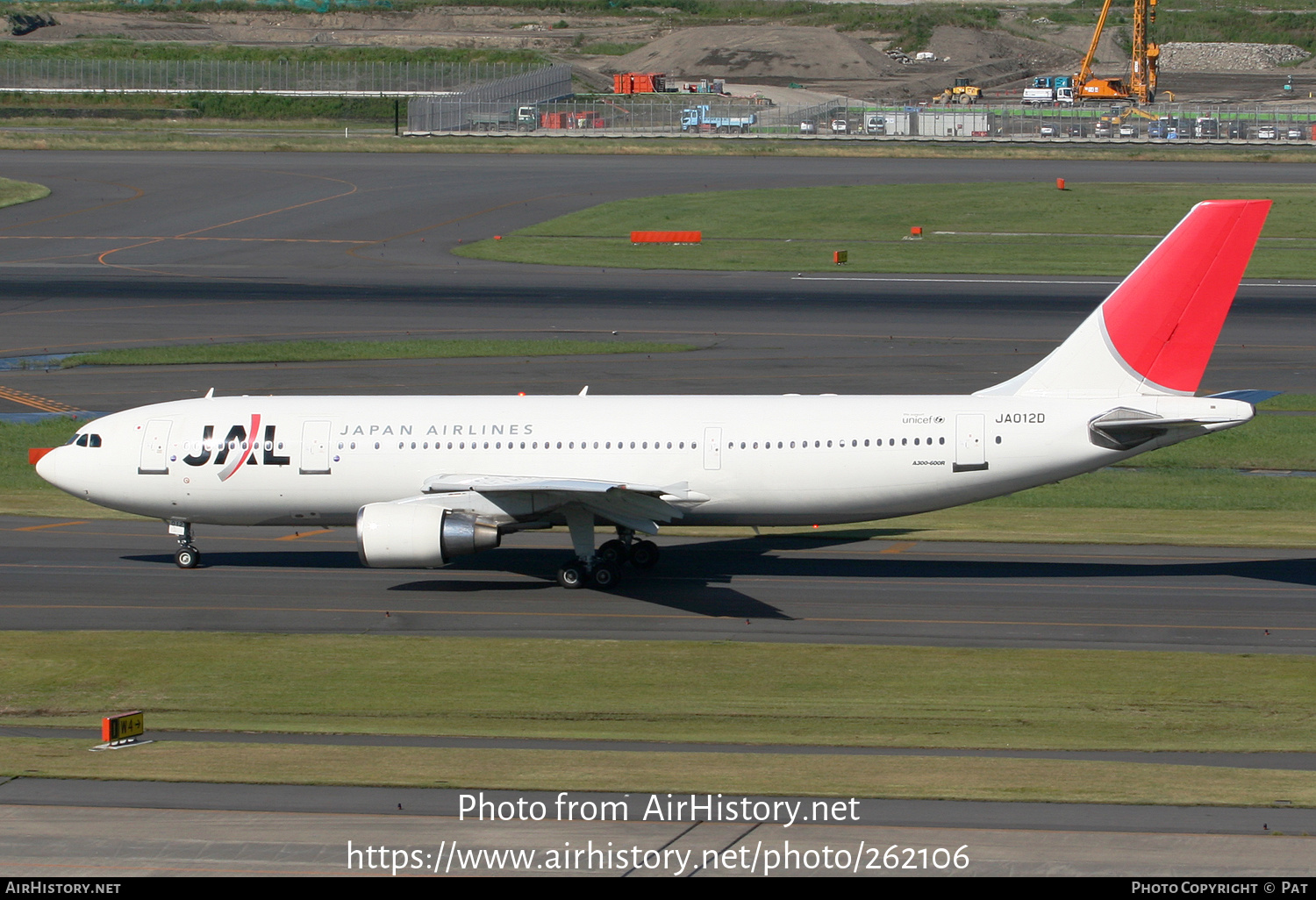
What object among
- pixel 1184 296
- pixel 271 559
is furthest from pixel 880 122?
pixel 271 559

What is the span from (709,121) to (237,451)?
121779 mm

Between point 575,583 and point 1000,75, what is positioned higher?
point 1000,75

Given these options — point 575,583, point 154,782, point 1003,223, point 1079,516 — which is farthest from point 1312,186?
point 154,782

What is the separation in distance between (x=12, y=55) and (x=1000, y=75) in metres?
132

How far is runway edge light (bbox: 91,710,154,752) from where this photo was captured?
2270 centimetres

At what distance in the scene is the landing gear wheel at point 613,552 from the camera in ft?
115

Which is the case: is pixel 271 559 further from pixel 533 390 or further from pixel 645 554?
pixel 533 390

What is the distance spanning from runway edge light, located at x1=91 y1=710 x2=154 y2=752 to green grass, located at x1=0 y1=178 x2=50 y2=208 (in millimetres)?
89889

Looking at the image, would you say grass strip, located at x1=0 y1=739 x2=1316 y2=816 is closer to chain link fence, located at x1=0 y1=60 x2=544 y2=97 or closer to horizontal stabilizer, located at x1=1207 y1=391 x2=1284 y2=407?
horizontal stabilizer, located at x1=1207 y1=391 x2=1284 y2=407

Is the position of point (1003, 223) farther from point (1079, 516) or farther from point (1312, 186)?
point (1079, 516)

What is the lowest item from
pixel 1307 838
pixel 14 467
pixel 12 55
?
pixel 14 467

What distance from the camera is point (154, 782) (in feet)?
67.7

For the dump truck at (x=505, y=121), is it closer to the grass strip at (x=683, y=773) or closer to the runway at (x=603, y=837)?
the grass strip at (x=683, y=773)

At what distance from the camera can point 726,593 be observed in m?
34.1
